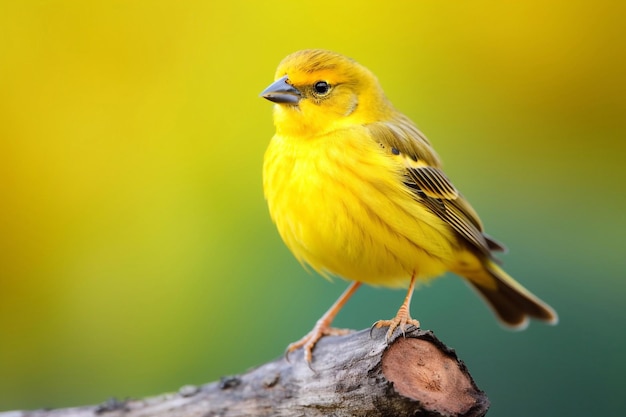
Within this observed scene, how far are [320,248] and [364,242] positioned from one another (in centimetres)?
20

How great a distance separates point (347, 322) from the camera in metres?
3.85

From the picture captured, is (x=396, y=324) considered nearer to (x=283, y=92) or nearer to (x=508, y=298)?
(x=283, y=92)

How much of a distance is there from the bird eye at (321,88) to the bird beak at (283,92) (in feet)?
0.30

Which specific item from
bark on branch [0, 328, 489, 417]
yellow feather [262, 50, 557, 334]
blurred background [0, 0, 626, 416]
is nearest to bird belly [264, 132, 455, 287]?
yellow feather [262, 50, 557, 334]

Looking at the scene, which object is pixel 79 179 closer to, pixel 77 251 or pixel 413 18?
pixel 77 251

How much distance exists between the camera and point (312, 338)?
135 inches

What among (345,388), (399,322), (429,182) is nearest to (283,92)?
(429,182)

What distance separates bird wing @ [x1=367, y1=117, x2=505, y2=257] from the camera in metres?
3.37

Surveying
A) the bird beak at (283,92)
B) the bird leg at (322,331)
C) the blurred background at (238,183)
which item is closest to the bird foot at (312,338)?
the bird leg at (322,331)

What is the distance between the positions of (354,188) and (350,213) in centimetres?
12

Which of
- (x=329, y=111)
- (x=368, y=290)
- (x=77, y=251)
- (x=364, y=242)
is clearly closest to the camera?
(x=364, y=242)

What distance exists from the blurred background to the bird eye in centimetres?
105

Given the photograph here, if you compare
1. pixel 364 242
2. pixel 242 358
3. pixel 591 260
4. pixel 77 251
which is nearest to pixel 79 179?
pixel 77 251

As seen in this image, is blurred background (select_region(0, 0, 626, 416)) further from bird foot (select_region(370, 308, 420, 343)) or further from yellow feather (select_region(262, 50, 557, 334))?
bird foot (select_region(370, 308, 420, 343))
